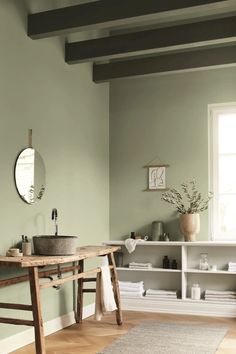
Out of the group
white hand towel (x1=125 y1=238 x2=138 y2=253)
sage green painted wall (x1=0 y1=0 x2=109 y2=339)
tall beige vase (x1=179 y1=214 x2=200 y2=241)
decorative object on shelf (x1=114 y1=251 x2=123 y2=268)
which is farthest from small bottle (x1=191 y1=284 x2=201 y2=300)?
sage green painted wall (x1=0 y1=0 x2=109 y2=339)

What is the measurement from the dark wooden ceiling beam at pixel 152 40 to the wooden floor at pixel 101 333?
9.47ft

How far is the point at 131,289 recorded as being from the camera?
6148 mm

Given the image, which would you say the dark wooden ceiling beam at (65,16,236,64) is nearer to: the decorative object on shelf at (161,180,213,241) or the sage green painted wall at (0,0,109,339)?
the sage green painted wall at (0,0,109,339)

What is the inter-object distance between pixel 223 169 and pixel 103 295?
2.32 m

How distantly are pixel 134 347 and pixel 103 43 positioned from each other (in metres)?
3.13

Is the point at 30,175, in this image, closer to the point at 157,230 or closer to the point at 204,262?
the point at 157,230

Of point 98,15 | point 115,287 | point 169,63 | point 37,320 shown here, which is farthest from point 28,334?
point 169,63

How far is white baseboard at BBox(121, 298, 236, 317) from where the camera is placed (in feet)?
18.9

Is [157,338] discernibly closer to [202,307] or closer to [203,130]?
[202,307]

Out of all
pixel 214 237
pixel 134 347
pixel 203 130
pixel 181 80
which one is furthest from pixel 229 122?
pixel 134 347

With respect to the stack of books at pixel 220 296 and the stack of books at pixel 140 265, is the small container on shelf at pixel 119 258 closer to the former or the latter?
the stack of books at pixel 140 265

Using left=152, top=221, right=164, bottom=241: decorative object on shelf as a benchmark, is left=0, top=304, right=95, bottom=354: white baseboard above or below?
below

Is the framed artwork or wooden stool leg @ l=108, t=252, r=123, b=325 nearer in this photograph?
wooden stool leg @ l=108, t=252, r=123, b=325

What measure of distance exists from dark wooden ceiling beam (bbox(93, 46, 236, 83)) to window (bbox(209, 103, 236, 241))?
838 mm
